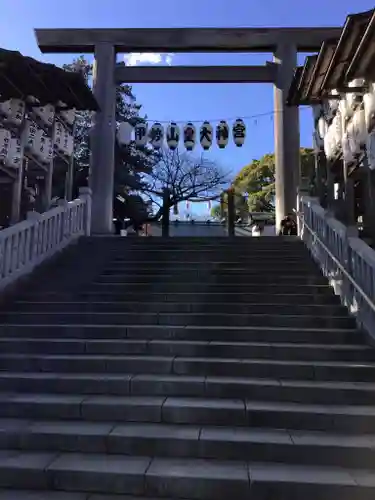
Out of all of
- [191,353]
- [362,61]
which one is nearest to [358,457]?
[191,353]

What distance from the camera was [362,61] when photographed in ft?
22.2

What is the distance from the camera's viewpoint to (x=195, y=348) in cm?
519

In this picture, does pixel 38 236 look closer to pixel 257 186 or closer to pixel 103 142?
pixel 103 142

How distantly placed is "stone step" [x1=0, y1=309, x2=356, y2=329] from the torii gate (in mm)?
6869

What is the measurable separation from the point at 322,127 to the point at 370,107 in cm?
442

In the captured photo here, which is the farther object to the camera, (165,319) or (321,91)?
(321,91)

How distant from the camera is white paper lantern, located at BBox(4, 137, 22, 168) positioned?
335 inches

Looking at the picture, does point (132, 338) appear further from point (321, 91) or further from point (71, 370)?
point (321, 91)

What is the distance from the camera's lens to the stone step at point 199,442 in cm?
351

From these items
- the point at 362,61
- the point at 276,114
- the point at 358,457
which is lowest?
the point at 358,457

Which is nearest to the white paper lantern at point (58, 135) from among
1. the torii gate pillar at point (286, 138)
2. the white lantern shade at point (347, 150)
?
the torii gate pillar at point (286, 138)

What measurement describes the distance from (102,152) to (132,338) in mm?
8796

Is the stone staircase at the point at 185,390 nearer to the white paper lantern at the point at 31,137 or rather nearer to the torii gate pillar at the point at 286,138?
the white paper lantern at the point at 31,137

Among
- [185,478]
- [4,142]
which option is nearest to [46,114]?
[4,142]
